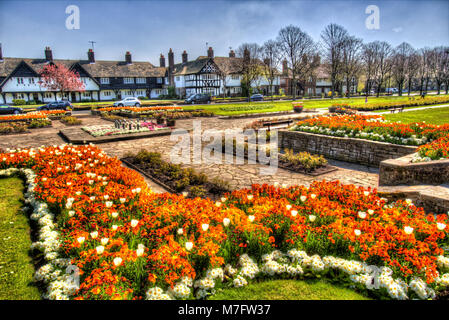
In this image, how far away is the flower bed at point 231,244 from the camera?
3.47 metres

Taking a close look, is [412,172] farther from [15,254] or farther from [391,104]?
[391,104]

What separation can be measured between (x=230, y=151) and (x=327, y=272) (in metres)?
8.41

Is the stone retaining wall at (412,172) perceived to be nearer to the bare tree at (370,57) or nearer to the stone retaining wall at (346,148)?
the stone retaining wall at (346,148)

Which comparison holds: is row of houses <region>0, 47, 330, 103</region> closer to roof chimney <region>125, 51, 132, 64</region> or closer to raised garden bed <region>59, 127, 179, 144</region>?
roof chimney <region>125, 51, 132, 64</region>

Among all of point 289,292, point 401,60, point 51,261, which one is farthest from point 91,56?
point 401,60

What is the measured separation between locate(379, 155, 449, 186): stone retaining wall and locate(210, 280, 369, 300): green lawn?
5.06 m

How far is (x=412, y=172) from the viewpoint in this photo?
7.22m

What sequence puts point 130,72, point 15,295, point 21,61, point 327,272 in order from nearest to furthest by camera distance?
point 15,295
point 327,272
point 21,61
point 130,72

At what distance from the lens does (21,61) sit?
55.2 meters

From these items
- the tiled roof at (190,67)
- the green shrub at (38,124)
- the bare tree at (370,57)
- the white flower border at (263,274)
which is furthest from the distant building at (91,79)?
the white flower border at (263,274)

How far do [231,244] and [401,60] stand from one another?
277ft

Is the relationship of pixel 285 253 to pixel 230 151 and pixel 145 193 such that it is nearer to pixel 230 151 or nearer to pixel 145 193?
pixel 145 193

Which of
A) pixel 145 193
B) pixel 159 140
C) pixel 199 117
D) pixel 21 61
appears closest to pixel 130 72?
pixel 21 61

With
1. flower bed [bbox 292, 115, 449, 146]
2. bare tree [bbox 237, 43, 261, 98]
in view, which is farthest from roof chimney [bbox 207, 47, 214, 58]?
flower bed [bbox 292, 115, 449, 146]
